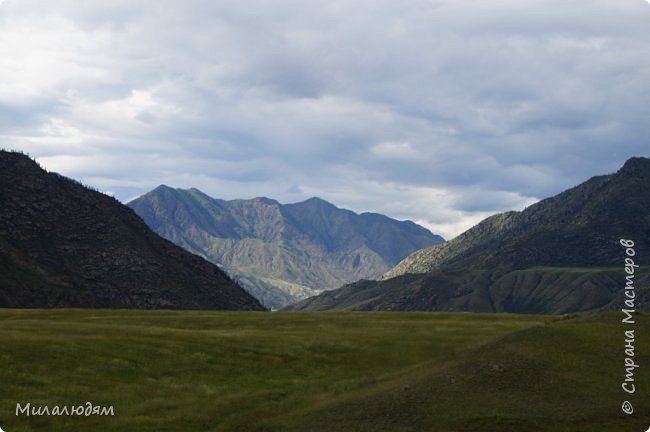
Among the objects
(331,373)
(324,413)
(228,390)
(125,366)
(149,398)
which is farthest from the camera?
(331,373)

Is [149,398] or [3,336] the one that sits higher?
[3,336]

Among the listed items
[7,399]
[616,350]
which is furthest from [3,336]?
[616,350]

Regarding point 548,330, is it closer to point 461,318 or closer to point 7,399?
point 7,399

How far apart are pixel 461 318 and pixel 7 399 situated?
65.3 metres

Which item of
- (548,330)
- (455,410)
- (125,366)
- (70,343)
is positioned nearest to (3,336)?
(70,343)

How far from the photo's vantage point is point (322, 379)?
175ft

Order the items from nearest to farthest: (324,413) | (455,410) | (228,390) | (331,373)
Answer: (455,410)
(324,413)
(228,390)
(331,373)

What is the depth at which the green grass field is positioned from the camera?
3584 cm

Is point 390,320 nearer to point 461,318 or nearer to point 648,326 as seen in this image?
point 461,318

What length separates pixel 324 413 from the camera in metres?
38.0

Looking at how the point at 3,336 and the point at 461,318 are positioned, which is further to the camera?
the point at 461,318

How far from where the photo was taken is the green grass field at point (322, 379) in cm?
3584

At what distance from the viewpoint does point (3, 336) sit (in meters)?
53.8

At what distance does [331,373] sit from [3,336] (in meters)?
26.7
